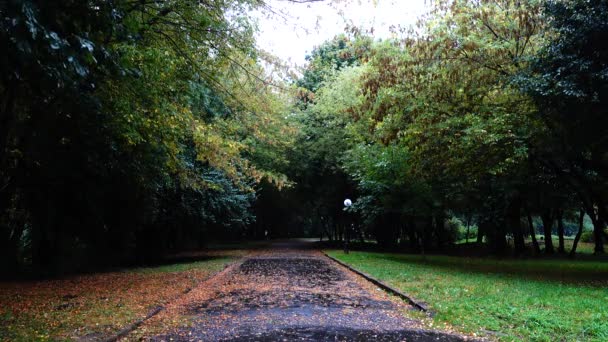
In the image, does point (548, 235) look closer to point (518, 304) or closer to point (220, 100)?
point (518, 304)

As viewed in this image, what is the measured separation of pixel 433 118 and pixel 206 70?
22.2 ft

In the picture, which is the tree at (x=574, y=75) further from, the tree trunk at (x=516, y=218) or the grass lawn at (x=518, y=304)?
the tree trunk at (x=516, y=218)

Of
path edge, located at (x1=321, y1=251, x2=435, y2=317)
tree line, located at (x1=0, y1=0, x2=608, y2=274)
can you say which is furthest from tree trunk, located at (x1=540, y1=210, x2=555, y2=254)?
path edge, located at (x1=321, y1=251, x2=435, y2=317)

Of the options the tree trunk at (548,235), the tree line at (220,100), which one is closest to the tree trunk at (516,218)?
the tree trunk at (548,235)

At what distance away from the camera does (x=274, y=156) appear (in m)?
27.7

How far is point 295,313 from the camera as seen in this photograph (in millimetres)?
7859

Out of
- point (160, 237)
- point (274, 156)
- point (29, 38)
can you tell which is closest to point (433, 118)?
point (29, 38)

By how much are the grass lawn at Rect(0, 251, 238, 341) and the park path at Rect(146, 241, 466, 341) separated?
0.83 m

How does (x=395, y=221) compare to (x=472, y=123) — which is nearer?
(x=472, y=123)

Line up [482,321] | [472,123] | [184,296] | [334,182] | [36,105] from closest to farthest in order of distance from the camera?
[482,321], [36,105], [184,296], [472,123], [334,182]

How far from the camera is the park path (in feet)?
20.6

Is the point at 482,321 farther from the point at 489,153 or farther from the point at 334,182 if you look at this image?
the point at 334,182

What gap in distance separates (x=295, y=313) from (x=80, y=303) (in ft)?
13.7

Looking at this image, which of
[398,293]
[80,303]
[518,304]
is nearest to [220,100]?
[80,303]
